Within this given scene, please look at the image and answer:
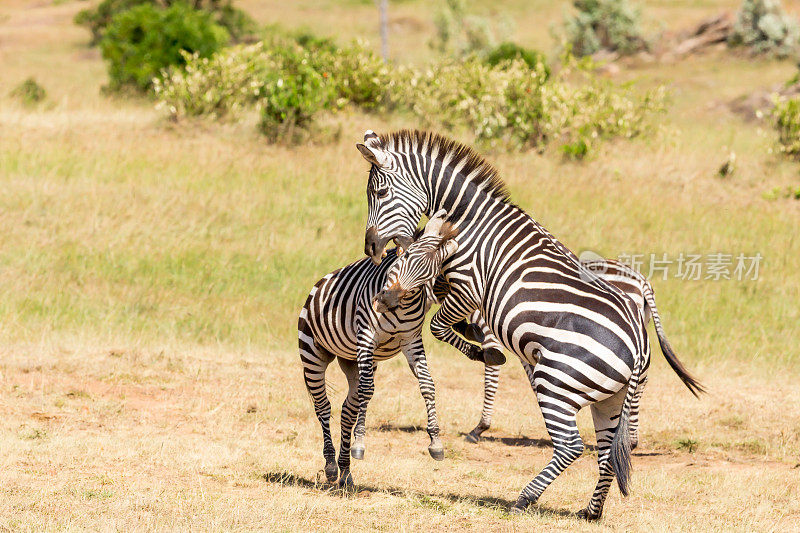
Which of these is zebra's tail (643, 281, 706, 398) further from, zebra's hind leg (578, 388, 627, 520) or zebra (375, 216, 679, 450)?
zebra's hind leg (578, 388, 627, 520)

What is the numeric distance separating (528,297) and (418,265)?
0.82 metres

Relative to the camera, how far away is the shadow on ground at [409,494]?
6.62 m

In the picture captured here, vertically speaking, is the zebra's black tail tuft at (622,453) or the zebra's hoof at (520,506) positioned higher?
the zebra's black tail tuft at (622,453)

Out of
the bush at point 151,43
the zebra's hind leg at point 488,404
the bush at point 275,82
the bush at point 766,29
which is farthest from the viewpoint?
the bush at point 766,29

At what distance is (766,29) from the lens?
1403 inches

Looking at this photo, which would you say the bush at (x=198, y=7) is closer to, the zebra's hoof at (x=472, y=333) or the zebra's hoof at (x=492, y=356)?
the zebra's hoof at (x=472, y=333)

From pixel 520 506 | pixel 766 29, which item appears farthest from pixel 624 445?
pixel 766 29

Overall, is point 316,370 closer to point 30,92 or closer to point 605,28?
point 30,92

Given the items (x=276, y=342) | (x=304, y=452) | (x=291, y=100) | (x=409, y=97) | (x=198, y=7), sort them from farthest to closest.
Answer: (x=198, y=7)
(x=409, y=97)
(x=291, y=100)
(x=276, y=342)
(x=304, y=452)

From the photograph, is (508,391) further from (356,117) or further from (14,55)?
(14,55)

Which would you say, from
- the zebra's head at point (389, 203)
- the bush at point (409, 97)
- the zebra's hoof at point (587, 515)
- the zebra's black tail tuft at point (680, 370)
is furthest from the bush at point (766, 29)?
the zebra's hoof at point (587, 515)

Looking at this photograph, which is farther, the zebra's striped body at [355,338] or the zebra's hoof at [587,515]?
the zebra's striped body at [355,338]

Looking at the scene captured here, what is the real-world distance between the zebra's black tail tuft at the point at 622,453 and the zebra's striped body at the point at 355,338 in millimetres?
1597

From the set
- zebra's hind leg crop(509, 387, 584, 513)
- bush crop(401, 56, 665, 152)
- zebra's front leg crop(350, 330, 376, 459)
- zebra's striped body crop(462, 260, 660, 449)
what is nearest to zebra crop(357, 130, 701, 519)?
zebra's hind leg crop(509, 387, 584, 513)
